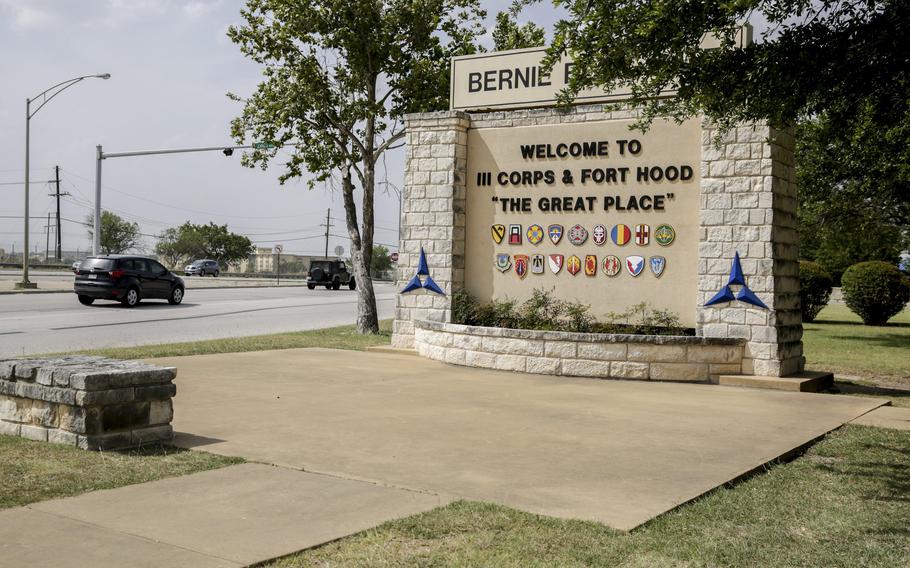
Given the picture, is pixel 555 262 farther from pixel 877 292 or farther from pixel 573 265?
pixel 877 292

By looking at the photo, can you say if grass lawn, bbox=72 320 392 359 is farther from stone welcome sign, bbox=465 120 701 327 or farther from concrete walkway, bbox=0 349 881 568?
stone welcome sign, bbox=465 120 701 327

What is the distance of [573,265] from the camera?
45.1 ft

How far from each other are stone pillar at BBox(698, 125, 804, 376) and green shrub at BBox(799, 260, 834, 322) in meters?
16.7

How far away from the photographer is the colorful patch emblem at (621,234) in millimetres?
13291

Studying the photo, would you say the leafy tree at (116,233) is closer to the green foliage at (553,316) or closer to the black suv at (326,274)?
the black suv at (326,274)

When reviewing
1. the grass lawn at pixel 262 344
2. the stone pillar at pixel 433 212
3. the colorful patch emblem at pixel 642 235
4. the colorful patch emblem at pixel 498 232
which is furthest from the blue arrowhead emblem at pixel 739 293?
the grass lawn at pixel 262 344

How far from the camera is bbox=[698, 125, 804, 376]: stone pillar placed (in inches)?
468

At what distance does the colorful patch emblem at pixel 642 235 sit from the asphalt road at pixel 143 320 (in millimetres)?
9604

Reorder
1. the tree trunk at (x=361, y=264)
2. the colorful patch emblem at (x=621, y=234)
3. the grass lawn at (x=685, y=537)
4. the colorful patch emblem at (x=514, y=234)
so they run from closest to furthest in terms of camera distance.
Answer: the grass lawn at (x=685, y=537), the colorful patch emblem at (x=621, y=234), the colorful patch emblem at (x=514, y=234), the tree trunk at (x=361, y=264)

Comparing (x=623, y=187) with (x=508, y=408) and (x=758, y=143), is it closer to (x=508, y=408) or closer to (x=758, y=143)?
(x=758, y=143)

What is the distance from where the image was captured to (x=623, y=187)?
1334cm

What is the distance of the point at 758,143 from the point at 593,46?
5.18 meters

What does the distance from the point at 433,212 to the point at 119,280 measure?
16.1 m

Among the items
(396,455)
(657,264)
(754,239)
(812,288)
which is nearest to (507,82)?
(657,264)
